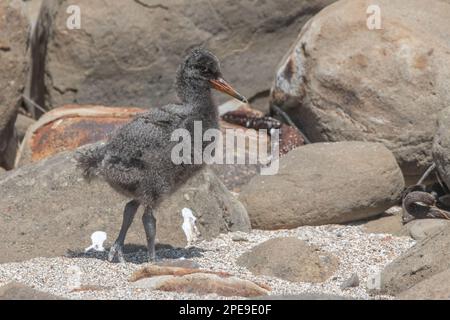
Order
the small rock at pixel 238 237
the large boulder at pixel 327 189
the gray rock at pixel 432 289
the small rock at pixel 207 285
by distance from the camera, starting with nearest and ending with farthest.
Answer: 1. the gray rock at pixel 432 289
2. the small rock at pixel 207 285
3. the small rock at pixel 238 237
4. the large boulder at pixel 327 189

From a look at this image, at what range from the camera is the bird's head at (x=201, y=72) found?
29.5 feet

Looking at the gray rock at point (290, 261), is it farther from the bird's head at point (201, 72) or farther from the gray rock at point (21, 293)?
the gray rock at point (21, 293)

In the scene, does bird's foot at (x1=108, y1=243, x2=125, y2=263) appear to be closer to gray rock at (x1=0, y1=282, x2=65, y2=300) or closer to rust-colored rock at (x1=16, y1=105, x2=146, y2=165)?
gray rock at (x1=0, y1=282, x2=65, y2=300)

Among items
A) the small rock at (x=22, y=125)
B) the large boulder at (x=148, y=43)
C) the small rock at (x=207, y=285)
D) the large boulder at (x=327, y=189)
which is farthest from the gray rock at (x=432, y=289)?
the small rock at (x=22, y=125)

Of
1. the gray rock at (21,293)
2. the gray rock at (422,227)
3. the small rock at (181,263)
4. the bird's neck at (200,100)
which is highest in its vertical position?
the bird's neck at (200,100)

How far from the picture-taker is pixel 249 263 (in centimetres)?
888

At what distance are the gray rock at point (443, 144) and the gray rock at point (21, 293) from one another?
166 inches

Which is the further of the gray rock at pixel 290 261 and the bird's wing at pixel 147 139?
the bird's wing at pixel 147 139

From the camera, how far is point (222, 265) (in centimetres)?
891

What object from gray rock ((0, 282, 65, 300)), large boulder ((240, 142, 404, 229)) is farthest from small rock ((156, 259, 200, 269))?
large boulder ((240, 142, 404, 229))
